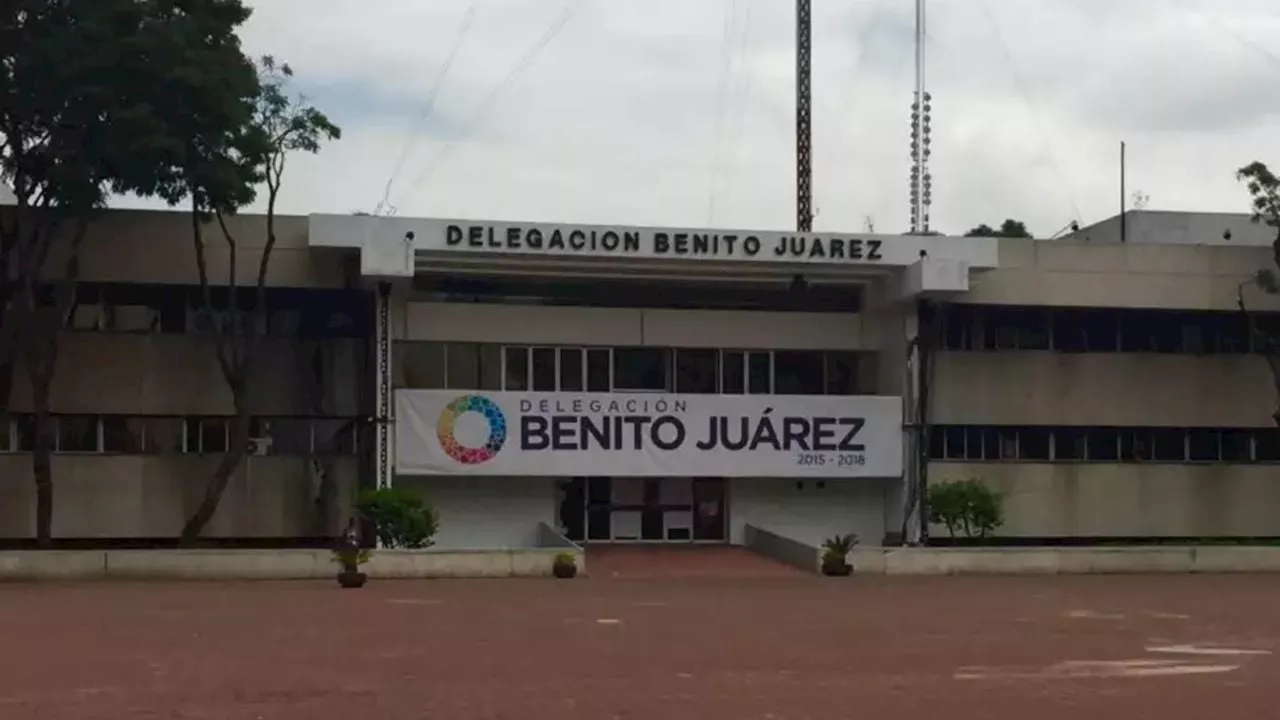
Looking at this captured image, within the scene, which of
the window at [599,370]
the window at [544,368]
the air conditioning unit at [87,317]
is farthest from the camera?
the window at [599,370]

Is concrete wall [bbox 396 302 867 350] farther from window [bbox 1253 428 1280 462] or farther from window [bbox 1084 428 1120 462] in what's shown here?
window [bbox 1253 428 1280 462]

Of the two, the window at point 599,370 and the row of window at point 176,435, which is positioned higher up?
the window at point 599,370

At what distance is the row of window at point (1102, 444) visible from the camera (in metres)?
36.5

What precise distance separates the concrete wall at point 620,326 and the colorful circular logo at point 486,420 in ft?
5.82

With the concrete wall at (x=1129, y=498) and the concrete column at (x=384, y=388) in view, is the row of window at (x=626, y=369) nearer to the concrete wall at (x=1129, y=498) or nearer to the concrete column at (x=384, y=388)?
the concrete column at (x=384, y=388)

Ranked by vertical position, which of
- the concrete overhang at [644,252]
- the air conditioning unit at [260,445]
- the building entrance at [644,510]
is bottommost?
the building entrance at [644,510]

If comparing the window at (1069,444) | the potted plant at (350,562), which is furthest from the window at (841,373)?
the potted plant at (350,562)

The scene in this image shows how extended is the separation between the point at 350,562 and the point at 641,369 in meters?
11.1

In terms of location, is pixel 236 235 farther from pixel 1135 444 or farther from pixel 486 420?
pixel 1135 444

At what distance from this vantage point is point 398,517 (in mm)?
30438

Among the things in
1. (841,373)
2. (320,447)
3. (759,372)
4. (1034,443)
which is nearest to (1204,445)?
(1034,443)

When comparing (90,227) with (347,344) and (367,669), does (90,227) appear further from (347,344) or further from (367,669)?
(367,669)

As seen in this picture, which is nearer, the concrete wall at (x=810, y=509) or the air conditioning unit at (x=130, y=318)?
the air conditioning unit at (x=130, y=318)

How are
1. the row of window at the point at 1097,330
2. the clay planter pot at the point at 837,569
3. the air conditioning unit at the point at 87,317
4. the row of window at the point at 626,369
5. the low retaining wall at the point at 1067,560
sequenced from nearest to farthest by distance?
1. the clay planter pot at the point at 837,569
2. the low retaining wall at the point at 1067,560
3. the air conditioning unit at the point at 87,317
4. the row of window at the point at 626,369
5. the row of window at the point at 1097,330
